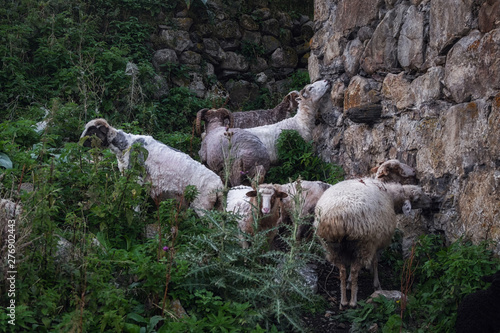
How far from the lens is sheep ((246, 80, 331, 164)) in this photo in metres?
7.29

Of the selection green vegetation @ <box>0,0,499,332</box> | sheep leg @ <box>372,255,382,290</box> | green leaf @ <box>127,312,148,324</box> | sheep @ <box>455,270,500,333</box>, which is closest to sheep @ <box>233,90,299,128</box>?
green vegetation @ <box>0,0,499,332</box>

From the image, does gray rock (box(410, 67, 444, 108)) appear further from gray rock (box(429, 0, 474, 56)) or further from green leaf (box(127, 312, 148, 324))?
→ green leaf (box(127, 312, 148, 324))

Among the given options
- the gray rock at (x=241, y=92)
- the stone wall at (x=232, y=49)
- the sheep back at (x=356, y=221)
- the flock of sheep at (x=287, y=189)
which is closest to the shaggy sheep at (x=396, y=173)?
the flock of sheep at (x=287, y=189)

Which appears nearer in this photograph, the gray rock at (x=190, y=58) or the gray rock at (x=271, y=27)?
the gray rock at (x=190, y=58)

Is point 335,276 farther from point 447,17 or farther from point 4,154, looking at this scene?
point 4,154

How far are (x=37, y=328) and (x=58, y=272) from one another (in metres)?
0.45

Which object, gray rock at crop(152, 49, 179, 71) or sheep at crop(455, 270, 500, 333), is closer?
sheep at crop(455, 270, 500, 333)

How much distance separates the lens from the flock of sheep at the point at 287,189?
166 inches

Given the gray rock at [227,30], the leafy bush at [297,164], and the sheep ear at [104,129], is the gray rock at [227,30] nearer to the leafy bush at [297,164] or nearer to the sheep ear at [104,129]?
the leafy bush at [297,164]

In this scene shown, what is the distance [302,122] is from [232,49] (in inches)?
156

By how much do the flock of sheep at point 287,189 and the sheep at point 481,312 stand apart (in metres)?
1.09

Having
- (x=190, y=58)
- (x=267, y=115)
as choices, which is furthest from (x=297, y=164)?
(x=190, y=58)

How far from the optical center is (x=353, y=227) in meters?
4.14

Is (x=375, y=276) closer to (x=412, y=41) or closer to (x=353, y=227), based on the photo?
(x=353, y=227)
